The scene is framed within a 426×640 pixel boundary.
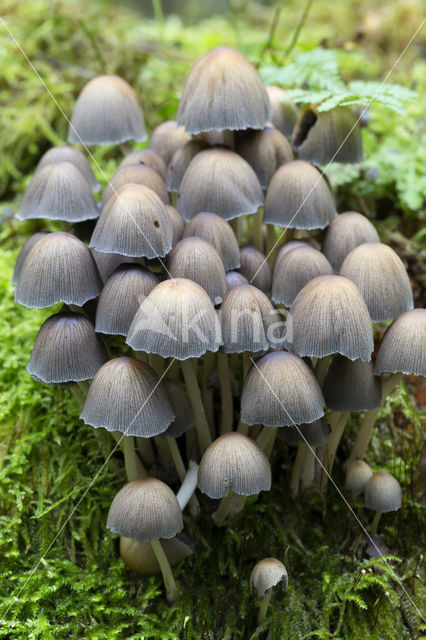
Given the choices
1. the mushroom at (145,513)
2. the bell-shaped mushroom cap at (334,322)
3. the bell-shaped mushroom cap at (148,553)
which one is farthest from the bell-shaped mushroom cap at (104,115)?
the bell-shaped mushroom cap at (148,553)

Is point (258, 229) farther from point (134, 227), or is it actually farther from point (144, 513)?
point (144, 513)

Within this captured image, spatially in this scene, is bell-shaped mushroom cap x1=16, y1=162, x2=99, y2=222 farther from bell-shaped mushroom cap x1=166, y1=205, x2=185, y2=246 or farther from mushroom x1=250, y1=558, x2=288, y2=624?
mushroom x1=250, y1=558, x2=288, y2=624

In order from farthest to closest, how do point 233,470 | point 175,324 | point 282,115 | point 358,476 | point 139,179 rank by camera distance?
point 282,115
point 358,476
point 139,179
point 233,470
point 175,324

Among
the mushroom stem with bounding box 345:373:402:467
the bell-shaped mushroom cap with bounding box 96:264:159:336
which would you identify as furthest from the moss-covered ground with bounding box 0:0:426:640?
the bell-shaped mushroom cap with bounding box 96:264:159:336

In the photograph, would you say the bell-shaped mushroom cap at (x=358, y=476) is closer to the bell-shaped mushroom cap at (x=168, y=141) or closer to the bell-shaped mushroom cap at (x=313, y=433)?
the bell-shaped mushroom cap at (x=313, y=433)

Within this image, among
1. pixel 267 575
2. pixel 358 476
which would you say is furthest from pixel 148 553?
pixel 358 476

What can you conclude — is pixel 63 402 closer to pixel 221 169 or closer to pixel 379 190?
pixel 221 169

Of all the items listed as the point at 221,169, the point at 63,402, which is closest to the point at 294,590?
the point at 63,402
